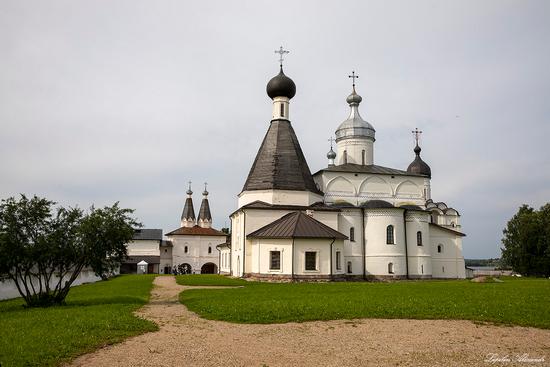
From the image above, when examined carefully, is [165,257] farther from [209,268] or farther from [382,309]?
[382,309]

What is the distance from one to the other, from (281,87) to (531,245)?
88.3ft

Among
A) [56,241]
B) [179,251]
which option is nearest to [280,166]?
[56,241]

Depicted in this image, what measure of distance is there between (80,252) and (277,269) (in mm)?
14173

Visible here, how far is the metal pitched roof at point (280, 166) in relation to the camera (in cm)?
3161

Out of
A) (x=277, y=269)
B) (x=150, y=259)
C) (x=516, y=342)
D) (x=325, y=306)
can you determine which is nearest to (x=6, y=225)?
(x=325, y=306)

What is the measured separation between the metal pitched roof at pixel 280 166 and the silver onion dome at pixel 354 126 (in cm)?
679

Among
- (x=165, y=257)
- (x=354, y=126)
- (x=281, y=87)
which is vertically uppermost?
(x=281, y=87)

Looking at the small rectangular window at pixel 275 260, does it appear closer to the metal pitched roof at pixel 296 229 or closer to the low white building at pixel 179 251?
the metal pitched roof at pixel 296 229

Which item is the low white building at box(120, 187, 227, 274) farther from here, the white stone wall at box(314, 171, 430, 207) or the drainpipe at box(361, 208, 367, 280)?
the drainpipe at box(361, 208, 367, 280)

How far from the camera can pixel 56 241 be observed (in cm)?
1527

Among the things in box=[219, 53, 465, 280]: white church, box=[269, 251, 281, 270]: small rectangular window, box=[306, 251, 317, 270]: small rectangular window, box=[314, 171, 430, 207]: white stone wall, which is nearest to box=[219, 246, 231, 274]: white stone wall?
box=[219, 53, 465, 280]: white church

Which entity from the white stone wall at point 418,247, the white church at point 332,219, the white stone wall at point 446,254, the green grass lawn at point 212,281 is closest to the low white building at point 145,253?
the white church at point 332,219

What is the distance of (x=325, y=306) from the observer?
13109 millimetres

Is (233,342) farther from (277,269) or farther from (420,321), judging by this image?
(277,269)
